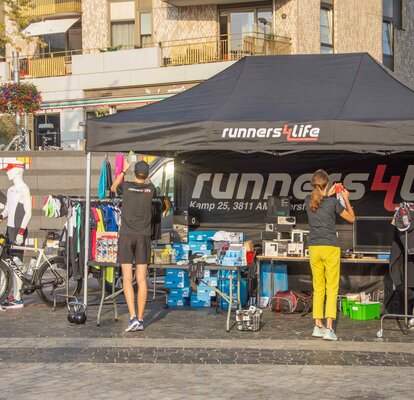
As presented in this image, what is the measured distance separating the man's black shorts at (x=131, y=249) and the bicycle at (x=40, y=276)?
2289mm

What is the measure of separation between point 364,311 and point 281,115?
291 cm

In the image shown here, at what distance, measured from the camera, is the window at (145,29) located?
120 feet

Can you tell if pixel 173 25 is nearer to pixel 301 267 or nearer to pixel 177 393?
pixel 301 267

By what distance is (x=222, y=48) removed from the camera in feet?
115

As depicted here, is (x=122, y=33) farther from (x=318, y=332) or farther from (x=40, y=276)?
(x=318, y=332)

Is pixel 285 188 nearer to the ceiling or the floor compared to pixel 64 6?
nearer to the floor

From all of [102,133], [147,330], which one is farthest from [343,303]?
[102,133]

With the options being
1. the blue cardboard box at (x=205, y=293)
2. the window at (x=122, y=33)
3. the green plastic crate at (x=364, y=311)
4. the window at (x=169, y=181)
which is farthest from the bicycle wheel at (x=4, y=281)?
the window at (x=122, y=33)

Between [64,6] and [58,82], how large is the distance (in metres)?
3.12

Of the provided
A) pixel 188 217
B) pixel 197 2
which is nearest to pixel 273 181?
pixel 188 217

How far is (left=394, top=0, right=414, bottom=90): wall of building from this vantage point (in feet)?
127

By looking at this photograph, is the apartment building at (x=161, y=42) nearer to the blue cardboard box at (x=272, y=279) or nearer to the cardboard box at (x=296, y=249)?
the blue cardboard box at (x=272, y=279)

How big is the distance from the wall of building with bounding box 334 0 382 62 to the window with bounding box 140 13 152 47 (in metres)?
6.87

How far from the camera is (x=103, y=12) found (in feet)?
123
